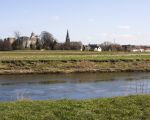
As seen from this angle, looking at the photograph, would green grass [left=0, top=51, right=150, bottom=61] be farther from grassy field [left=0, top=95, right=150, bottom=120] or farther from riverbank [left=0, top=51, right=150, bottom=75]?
grassy field [left=0, top=95, right=150, bottom=120]

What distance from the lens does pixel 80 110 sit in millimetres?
10984

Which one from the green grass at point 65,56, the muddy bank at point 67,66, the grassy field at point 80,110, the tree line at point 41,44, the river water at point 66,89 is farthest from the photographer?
the tree line at point 41,44

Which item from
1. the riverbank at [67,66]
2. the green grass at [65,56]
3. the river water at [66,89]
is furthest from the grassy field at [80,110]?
the green grass at [65,56]

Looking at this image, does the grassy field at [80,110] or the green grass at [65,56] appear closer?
the grassy field at [80,110]

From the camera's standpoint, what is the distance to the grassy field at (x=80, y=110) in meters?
10.2

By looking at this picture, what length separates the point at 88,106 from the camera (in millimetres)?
11609

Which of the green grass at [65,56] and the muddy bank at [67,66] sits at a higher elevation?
the green grass at [65,56]

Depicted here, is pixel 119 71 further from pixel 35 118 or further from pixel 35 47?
pixel 35 47

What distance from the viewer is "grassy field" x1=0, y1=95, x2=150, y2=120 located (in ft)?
33.4

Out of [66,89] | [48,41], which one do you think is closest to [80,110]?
[66,89]

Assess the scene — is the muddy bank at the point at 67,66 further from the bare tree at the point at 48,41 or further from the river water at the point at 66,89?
the bare tree at the point at 48,41

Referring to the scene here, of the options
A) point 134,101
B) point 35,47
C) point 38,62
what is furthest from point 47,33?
point 134,101

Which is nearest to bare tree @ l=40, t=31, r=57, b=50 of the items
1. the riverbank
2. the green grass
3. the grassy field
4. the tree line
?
the tree line

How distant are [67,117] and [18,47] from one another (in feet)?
379
